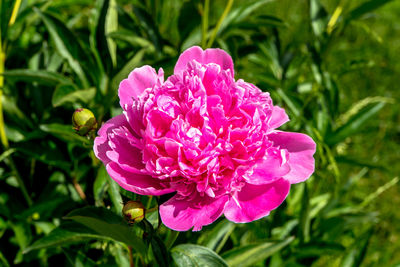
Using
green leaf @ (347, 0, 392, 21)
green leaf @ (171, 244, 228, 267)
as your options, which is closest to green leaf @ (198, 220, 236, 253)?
green leaf @ (171, 244, 228, 267)

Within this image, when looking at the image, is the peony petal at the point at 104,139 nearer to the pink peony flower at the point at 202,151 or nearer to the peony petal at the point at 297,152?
the pink peony flower at the point at 202,151

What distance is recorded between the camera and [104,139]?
0.76m

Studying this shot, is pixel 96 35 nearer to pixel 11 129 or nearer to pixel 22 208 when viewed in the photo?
pixel 11 129

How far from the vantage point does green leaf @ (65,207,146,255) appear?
2.40ft

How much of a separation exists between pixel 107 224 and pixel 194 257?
0.64ft

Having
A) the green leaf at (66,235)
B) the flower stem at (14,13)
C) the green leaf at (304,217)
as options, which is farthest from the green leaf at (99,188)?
the green leaf at (304,217)

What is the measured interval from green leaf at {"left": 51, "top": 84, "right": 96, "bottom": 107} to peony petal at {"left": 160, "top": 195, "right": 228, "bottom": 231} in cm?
46

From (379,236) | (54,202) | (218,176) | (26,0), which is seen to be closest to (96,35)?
(26,0)

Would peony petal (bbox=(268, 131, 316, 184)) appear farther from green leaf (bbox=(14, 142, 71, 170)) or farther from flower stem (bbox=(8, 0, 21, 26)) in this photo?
flower stem (bbox=(8, 0, 21, 26))

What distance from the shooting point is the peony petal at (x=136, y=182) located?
699 millimetres

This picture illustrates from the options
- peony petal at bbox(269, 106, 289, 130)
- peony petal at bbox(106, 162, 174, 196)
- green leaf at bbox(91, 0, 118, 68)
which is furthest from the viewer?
green leaf at bbox(91, 0, 118, 68)

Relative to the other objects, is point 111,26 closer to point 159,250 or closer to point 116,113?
point 116,113

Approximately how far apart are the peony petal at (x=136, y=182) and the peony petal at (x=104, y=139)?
0.04 meters

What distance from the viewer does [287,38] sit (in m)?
2.84
